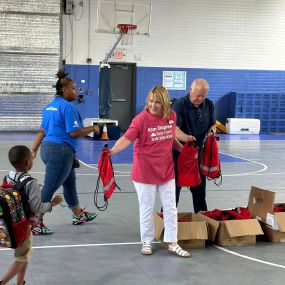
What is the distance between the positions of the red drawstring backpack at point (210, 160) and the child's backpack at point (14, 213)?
2.91 meters

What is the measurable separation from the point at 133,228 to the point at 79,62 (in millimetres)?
13688

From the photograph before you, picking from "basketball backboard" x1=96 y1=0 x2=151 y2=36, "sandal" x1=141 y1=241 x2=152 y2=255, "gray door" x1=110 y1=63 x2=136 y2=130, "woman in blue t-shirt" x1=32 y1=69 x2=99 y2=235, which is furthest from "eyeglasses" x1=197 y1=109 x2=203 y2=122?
"gray door" x1=110 y1=63 x2=136 y2=130

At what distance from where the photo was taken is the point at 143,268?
4852 mm

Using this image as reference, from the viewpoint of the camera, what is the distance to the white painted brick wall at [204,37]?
19.2m

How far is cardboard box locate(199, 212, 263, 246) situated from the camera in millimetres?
5523

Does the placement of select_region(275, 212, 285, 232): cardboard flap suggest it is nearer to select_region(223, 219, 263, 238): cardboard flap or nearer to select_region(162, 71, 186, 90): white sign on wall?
select_region(223, 219, 263, 238): cardboard flap

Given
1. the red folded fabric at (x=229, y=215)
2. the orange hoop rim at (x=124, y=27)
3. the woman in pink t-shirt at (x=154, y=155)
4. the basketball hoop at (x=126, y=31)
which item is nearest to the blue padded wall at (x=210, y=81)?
the basketball hoop at (x=126, y=31)

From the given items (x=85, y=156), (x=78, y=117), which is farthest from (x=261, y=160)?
(x=78, y=117)

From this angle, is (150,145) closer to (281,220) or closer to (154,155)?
(154,155)

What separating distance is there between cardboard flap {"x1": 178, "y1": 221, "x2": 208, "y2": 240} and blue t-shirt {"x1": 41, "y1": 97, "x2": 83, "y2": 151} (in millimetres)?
1548

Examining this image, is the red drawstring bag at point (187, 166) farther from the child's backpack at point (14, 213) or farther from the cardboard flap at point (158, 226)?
the child's backpack at point (14, 213)

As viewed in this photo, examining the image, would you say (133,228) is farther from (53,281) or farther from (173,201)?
(53,281)

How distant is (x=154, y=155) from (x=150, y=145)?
107 millimetres

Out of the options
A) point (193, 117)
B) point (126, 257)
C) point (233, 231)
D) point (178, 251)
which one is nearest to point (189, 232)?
point (178, 251)
